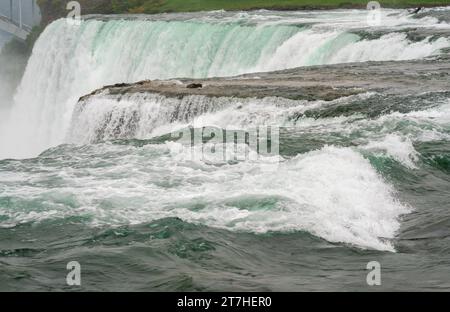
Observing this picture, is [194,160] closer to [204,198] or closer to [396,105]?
[204,198]

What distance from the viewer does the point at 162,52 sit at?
1582 inches

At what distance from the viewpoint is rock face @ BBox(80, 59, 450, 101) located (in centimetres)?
2016

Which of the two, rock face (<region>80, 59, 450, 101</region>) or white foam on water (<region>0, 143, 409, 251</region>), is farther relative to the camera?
rock face (<region>80, 59, 450, 101</region>)

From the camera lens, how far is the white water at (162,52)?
3050cm

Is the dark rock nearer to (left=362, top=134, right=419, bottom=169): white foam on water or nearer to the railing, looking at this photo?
(left=362, top=134, right=419, bottom=169): white foam on water

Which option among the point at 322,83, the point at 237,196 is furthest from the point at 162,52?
the point at 237,196

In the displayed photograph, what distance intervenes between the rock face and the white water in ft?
14.7

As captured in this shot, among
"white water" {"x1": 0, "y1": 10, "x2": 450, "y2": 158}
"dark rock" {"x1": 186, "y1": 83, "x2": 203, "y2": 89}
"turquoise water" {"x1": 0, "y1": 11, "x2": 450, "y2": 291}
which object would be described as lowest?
"turquoise water" {"x1": 0, "y1": 11, "x2": 450, "y2": 291}

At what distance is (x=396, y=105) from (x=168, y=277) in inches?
437

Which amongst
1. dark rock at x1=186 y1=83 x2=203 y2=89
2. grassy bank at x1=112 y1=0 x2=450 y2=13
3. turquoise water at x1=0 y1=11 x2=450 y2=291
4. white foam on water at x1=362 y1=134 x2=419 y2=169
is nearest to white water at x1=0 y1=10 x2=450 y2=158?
dark rock at x1=186 y1=83 x2=203 y2=89

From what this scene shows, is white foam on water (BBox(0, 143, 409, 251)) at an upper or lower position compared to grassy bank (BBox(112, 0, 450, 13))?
lower

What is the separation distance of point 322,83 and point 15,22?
59832 mm

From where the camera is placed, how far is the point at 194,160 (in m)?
14.4
